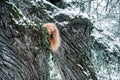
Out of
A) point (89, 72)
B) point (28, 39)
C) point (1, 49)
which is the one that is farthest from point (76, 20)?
point (1, 49)

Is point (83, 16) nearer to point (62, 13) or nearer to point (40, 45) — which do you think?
point (62, 13)

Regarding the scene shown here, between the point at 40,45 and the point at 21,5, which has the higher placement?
the point at 21,5

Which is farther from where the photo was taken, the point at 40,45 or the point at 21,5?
the point at 21,5

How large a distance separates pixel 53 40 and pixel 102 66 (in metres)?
1.87

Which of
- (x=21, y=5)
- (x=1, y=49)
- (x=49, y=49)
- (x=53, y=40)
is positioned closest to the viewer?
(x=1, y=49)

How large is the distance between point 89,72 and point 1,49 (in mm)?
1765

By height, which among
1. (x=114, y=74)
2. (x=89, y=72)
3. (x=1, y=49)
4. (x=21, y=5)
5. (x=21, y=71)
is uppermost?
(x=21, y=5)

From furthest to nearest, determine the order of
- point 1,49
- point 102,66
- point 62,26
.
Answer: point 102,66 < point 62,26 < point 1,49

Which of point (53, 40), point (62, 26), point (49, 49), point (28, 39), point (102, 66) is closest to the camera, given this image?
point (28, 39)

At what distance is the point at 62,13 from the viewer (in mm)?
4234

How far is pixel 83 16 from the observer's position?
428 cm

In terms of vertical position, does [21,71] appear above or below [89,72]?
above

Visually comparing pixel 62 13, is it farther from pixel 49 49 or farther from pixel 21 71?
pixel 21 71

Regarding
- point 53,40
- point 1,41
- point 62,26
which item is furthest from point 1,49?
point 62,26
